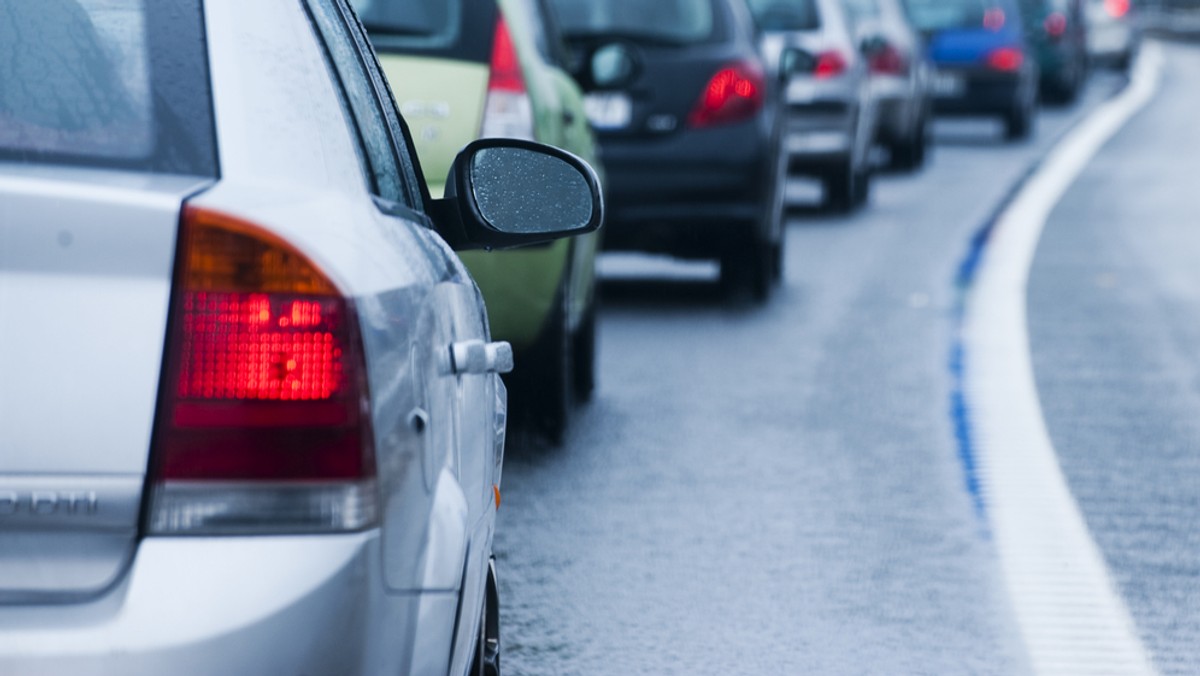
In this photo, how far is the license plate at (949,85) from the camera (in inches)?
1041

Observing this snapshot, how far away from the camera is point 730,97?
474 inches

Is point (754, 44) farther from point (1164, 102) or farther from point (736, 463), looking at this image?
point (1164, 102)

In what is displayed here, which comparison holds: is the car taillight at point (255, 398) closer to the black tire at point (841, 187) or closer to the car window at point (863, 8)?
the black tire at point (841, 187)

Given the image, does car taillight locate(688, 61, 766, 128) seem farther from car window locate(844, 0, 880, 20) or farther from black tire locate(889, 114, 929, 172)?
black tire locate(889, 114, 929, 172)

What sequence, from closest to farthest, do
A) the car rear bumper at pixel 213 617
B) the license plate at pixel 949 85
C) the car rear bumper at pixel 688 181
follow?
1. the car rear bumper at pixel 213 617
2. the car rear bumper at pixel 688 181
3. the license plate at pixel 949 85

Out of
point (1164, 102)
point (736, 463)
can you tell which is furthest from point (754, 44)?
point (1164, 102)

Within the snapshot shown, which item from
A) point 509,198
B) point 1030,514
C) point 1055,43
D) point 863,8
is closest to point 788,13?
point 863,8

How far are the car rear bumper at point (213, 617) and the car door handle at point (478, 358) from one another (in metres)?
0.71

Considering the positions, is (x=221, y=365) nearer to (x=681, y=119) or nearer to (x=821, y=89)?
(x=681, y=119)

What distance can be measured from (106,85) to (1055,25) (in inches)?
1261

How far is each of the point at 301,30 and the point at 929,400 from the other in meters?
6.38

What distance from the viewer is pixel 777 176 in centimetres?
1277

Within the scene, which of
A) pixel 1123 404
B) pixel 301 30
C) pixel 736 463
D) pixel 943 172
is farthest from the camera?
pixel 943 172

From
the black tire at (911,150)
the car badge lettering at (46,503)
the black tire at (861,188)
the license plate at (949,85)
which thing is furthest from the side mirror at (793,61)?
the car badge lettering at (46,503)
